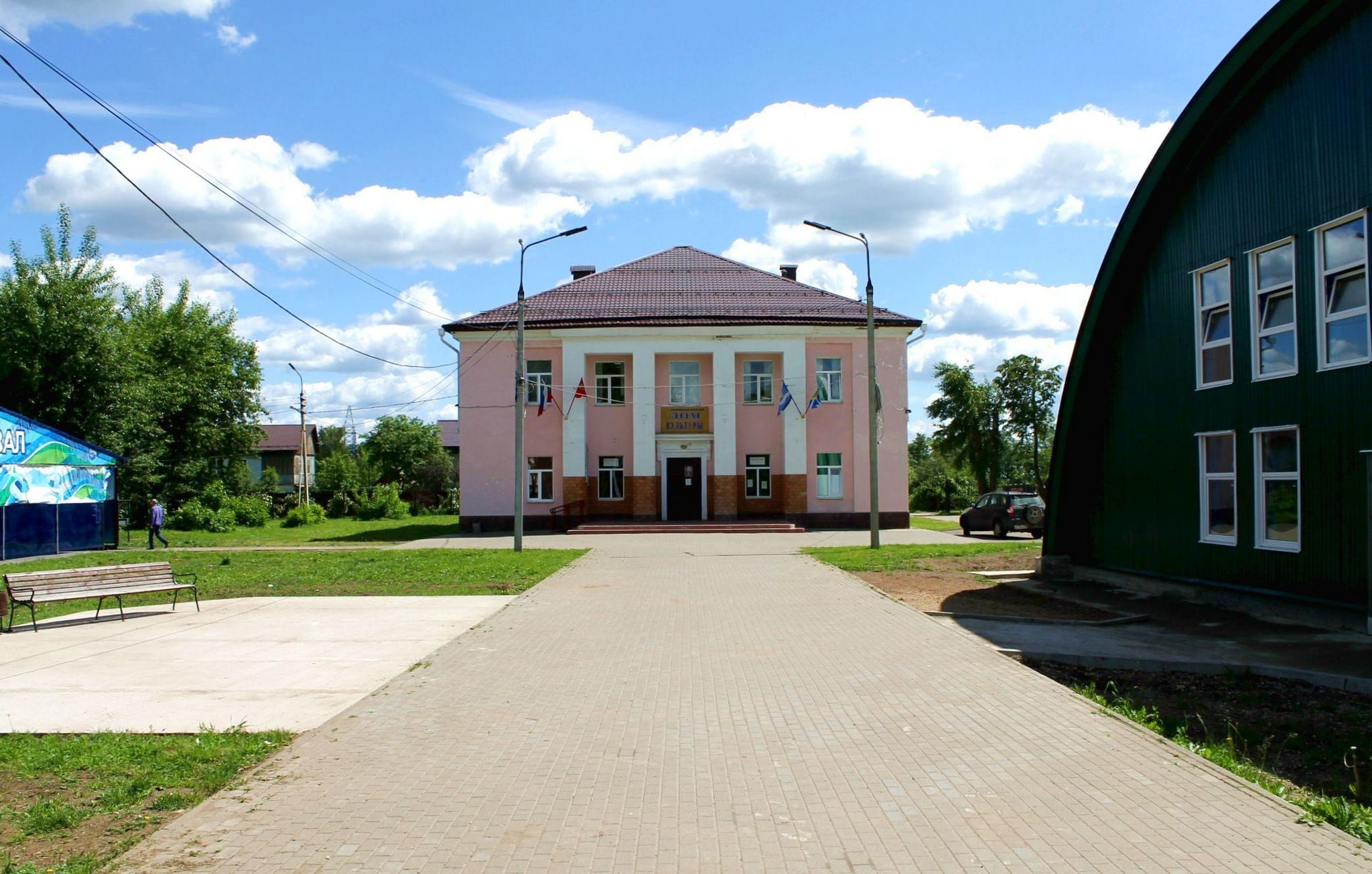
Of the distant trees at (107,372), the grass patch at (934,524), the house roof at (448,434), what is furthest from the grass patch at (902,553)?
the house roof at (448,434)

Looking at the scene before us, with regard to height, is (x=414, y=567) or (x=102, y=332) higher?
(x=102, y=332)

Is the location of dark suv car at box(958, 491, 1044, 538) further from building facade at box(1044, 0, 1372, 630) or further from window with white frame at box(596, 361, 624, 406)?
building facade at box(1044, 0, 1372, 630)

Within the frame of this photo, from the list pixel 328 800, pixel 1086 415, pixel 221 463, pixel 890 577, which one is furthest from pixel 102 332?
pixel 328 800

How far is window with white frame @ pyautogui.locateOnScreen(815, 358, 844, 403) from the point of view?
1517 inches

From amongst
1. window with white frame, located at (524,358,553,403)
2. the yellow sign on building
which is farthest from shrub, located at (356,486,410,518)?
the yellow sign on building

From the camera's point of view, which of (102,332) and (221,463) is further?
(221,463)

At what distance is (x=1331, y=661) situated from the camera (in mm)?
9906

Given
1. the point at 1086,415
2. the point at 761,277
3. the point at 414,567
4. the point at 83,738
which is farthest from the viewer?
the point at 761,277

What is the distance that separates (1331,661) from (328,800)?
31.4ft

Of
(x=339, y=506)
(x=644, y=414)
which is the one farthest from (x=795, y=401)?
(x=339, y=506)

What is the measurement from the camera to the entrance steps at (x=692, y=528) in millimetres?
35125

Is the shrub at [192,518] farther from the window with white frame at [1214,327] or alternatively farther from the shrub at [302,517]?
the window with white frame at [1214,327]

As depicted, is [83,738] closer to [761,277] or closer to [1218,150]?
[1218,150]

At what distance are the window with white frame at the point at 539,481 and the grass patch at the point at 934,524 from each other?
47.9 ft
